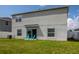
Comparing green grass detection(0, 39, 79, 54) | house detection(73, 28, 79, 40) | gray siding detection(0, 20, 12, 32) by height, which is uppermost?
gray siding detection(0, 20, 12, 32)

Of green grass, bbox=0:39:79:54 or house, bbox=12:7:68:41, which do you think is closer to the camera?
green grass, bbox=0:39:79:54

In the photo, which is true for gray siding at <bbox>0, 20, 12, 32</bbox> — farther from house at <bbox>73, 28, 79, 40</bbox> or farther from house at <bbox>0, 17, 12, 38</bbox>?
house at <bbox>73, 28, 79, 40</bbox>

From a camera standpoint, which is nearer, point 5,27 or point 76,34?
point 5,27

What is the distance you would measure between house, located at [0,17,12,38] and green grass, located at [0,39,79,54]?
278mm

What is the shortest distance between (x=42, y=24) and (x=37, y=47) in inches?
52.2

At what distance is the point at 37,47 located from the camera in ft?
23.6

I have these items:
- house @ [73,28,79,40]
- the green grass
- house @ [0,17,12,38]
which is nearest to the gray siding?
house @ [0,17,12,38]

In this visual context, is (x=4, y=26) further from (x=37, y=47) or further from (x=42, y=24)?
(x=37, y=47)

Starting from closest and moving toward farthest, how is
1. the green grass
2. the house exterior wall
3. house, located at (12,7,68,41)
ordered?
the green grass < the house exterior wall < house, located at (12,7,68,41)

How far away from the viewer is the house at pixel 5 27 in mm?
7796

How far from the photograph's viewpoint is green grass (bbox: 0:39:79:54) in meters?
6.87

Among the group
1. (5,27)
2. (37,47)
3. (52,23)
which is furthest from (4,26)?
(52,23)

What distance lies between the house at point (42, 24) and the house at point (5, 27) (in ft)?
0.68

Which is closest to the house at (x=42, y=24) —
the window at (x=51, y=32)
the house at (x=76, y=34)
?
the window at (x=51, y=32)
